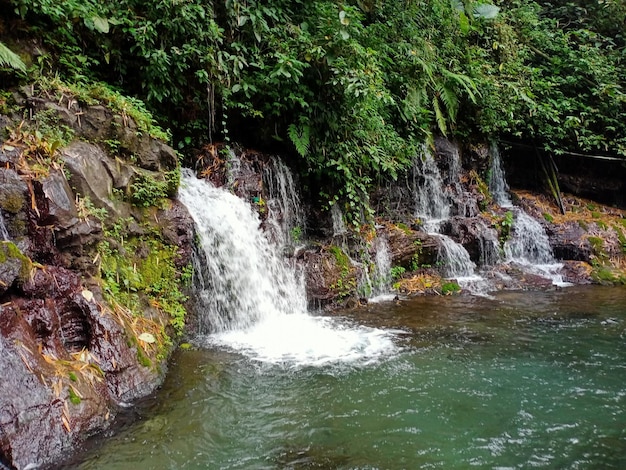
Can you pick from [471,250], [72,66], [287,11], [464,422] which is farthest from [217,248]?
[471,250]

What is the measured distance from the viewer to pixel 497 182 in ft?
47.2

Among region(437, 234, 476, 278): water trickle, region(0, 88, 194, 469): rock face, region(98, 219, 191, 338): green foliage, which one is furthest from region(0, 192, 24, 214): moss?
region(437, 234, 476, 278): water trickle

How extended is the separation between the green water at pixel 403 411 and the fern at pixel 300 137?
12.7ft

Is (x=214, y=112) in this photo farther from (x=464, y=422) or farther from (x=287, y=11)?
(x=464, y=422)

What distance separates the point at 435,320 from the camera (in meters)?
7.25

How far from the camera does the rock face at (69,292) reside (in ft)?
11.3

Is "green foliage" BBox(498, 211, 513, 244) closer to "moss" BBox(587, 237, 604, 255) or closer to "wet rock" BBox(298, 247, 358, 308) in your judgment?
"moss" BBox(587, 237, 604, 255)

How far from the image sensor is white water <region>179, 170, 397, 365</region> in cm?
583

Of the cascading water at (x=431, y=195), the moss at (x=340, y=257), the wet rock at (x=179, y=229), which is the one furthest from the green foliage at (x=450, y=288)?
the wet rock at (x=179, y=229)

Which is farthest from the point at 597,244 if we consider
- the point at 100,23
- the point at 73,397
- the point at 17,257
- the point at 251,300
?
the point at 17,257

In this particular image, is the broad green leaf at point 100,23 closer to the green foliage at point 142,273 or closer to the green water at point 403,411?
the green foliage at point 142,273

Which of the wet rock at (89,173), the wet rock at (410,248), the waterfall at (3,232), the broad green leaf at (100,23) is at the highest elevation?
the broad green leaf at (100,23)

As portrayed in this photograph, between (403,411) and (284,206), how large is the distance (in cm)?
532

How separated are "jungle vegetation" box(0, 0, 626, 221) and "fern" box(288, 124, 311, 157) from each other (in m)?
0.03
